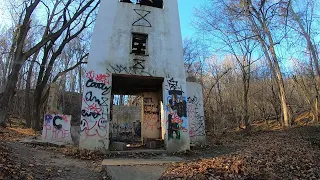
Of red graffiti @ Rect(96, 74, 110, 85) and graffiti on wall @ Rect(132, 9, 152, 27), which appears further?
graffiti on wall @ Rect(132, 9, 152, 27)

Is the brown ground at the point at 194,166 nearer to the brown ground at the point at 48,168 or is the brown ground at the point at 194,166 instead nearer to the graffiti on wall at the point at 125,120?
the brown ground at the point at 48,168

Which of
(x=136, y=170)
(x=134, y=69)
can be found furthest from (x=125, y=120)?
(x=136, y=170)

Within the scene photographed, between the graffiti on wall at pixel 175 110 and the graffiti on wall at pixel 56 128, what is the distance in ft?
22.7

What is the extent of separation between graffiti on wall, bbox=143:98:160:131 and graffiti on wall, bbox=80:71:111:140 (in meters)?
4.52

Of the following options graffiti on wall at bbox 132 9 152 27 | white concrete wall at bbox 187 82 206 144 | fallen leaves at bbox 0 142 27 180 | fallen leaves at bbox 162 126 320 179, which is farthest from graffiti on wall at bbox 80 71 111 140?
white concrete wall at bbox 187 82 206 144

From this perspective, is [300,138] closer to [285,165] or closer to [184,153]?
[285,165]

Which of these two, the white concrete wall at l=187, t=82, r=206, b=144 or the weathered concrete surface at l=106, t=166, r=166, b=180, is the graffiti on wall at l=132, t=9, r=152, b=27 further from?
the weathered concrete surface at l=106, t=166, r=166, b=180

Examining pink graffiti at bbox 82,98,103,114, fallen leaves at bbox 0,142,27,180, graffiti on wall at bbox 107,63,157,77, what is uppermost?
graffiti on wall at bbox 107,63,157,77

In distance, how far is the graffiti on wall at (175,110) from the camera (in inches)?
418

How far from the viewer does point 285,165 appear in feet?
25.6

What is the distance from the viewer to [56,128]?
14.3 metres

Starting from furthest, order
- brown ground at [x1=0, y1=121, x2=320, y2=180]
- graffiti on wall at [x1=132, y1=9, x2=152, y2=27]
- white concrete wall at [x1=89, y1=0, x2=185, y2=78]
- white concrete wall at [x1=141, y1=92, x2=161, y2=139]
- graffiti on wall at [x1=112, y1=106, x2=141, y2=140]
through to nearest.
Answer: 1. graffiti on wall at [x1=112, y1=106, x2=141, y2=140]
2. white concrete wall at [x1=141, y1=92, x2=161, y2=139]
3. graffiti on wall at [x1=132, y1=9, x2=152, y2=27]
4. white concrete wall at [x1=89, y1=0, x2=185, y2=78]
5. brown ground at [x1=0, y1=121, x2=320, y2=180]

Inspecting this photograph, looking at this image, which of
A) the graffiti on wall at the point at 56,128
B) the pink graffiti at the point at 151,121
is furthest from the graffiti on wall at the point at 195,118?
the graffiti on wall at the point at 56,128

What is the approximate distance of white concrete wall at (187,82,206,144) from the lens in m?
14.0
